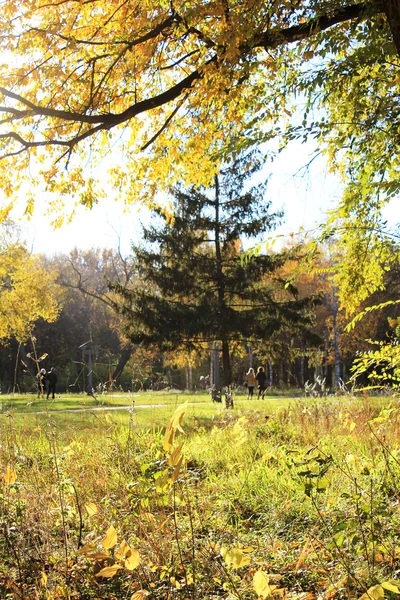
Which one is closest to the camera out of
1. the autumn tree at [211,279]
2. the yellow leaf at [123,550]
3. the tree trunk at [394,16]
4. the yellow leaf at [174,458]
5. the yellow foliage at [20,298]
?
the yellow leaf at [174,458]

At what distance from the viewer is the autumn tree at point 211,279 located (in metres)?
A: 20.2

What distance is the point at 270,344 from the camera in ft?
69.7

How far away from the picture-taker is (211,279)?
68.8 ft

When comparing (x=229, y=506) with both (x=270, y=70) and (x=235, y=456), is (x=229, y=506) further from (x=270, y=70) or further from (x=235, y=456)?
(x=270, y=70)

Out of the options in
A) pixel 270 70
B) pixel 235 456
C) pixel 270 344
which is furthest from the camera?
pixel 270 344

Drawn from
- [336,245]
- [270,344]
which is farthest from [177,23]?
[270,344]

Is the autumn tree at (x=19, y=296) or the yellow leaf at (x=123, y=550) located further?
the autumn tree at (x=19, y=296)

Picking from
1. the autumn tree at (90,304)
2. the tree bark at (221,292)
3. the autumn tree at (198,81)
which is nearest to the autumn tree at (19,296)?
the tree bark at (221,292)

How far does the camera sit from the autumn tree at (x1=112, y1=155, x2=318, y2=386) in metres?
20.2

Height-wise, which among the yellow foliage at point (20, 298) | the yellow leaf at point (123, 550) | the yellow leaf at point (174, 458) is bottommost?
the yellow leaf at point (123, 550)

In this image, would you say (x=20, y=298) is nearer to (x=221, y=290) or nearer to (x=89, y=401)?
(x=221, y=290)

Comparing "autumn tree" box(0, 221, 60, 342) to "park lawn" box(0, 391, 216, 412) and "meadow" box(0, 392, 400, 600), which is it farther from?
"meadow" box(0, 392, 400, 600)

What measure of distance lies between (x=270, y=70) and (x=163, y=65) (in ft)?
4.67

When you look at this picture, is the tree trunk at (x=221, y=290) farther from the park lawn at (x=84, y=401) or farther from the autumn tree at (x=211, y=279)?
the park lawn at (x=84, y=401)
